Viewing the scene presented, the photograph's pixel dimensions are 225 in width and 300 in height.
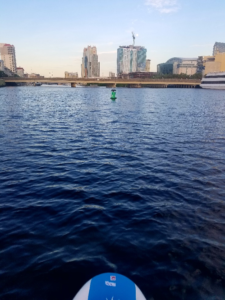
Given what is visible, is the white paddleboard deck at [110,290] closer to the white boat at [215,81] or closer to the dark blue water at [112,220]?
the dark blue water at [112,220]

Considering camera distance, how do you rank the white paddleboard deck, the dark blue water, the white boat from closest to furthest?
the white paddleboard deck → the dark blue water → the white boat

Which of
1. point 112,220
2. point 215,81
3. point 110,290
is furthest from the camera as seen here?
point 215,81

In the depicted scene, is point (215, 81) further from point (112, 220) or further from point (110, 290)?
point (110, 290)

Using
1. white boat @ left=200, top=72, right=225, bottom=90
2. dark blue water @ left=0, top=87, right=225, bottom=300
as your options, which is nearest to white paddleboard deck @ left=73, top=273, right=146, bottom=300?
dark blue water @ left=0, top=87, right=225, bottom=300

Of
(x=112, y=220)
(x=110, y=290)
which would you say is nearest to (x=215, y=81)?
(x=112, y=220)

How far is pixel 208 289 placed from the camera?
627 cm

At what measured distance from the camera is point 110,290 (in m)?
4.75

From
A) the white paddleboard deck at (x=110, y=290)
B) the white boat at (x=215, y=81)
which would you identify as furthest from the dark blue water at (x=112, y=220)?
the white boat at (x=215, y=81)

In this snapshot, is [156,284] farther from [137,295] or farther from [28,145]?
[28,145]

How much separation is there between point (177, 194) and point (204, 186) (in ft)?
6.64

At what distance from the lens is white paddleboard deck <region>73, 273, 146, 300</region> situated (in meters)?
4.66

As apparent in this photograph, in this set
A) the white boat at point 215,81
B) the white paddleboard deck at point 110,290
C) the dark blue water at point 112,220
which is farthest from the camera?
the white boat at point 215,81

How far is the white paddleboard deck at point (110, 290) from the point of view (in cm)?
466

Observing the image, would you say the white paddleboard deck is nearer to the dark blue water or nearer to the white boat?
the dark blue water
